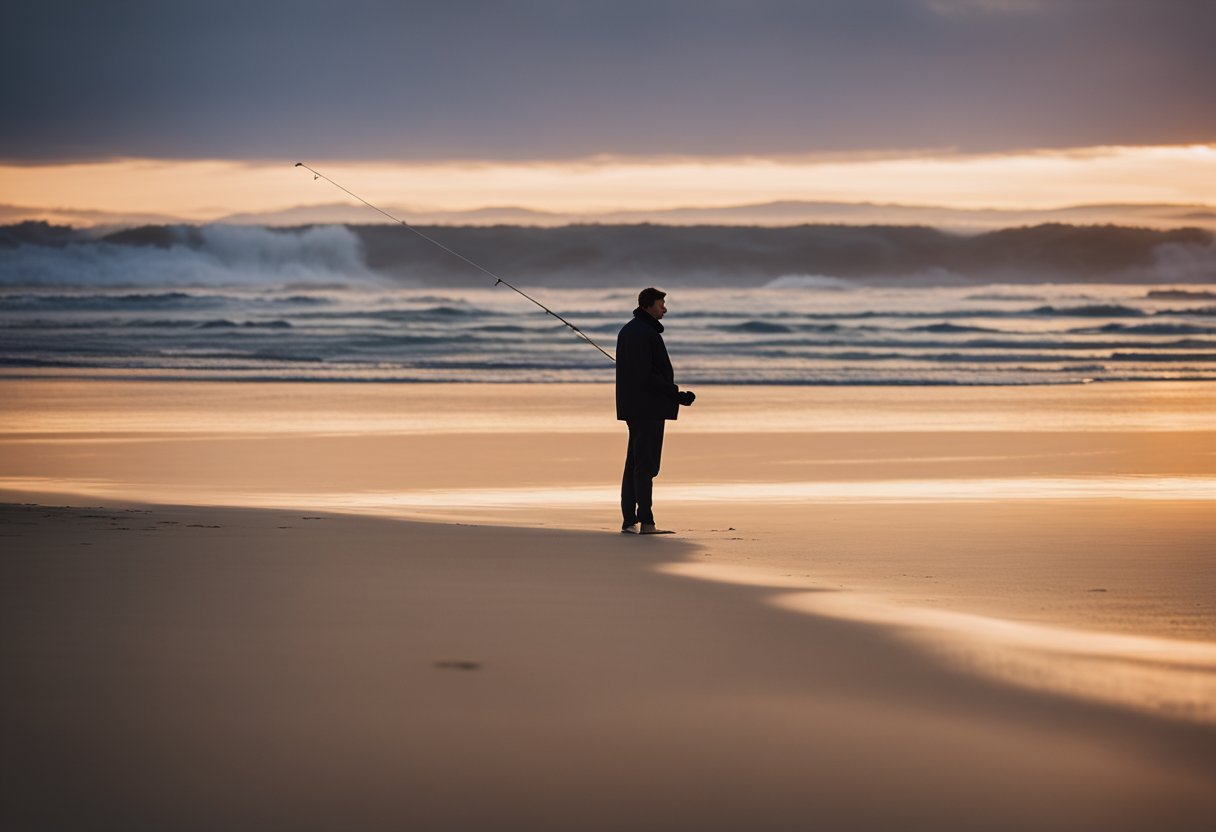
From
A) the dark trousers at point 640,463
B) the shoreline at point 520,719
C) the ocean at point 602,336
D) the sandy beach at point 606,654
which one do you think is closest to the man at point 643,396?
the dark trousers at point 640,463

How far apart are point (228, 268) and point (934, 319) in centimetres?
4181

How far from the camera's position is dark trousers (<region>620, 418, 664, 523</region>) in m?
8.66

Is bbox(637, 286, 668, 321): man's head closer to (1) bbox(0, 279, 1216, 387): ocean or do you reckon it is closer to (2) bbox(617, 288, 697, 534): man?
(2) bbox(617, 288, 697, 534): man

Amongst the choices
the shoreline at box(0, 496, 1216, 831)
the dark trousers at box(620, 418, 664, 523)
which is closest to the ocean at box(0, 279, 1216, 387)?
the dark trousers at box(620, 418, 664, 523)

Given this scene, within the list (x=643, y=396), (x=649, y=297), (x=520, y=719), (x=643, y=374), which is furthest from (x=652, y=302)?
(x=520, y=719)

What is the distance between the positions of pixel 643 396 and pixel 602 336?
32.6 meters

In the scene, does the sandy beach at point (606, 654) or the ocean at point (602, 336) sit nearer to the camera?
the sandy beach at point (606, 654)

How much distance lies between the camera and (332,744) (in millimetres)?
3750

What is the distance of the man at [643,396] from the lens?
8711 mm

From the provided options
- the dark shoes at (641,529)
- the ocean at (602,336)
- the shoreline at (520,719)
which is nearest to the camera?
the shoreline at (520,719)

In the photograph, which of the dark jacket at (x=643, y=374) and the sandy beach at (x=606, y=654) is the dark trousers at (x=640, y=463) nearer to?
the dark jacket at (x=643, y=374)

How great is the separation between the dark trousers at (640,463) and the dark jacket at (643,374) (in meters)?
0.08

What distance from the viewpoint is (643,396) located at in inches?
345

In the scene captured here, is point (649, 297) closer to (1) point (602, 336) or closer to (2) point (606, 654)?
(2) point (606, 654)
